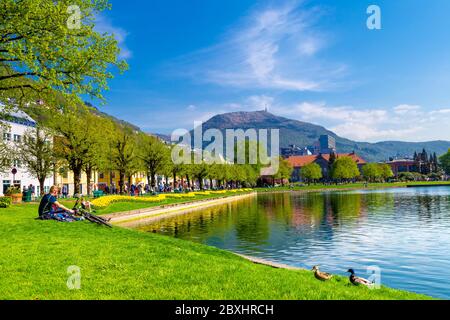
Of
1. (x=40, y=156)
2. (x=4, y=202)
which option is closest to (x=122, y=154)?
(x=40, y=156)

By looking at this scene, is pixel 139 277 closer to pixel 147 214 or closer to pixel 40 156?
pixel 147 214

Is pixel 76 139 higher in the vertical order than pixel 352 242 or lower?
higher

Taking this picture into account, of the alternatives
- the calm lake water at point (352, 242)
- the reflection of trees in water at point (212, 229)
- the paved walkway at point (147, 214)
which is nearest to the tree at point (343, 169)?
the paved walkway at point (147, 214)

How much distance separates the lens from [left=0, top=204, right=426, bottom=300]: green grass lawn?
9.02 meters

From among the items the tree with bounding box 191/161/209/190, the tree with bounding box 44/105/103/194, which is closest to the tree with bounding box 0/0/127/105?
the tree with bounding box 44/105/103/194

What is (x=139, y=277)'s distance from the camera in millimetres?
10461

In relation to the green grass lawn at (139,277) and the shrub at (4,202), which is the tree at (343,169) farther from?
the green grass lawn at (139,277)

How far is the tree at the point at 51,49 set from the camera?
20.0 meters

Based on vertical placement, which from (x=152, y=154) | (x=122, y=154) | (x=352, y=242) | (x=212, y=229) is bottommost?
(x=212, y=229)

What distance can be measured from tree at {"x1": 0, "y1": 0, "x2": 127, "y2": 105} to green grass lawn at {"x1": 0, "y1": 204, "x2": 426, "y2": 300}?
10035 millimetres

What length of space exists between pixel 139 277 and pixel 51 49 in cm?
1654

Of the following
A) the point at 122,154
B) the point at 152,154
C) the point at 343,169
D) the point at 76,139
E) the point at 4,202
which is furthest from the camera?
the point at 343,169

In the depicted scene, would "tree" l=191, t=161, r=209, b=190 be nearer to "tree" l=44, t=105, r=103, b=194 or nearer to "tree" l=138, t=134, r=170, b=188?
"tree" l=138, t=134, r=170, b=188

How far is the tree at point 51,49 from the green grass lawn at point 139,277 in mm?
10035
